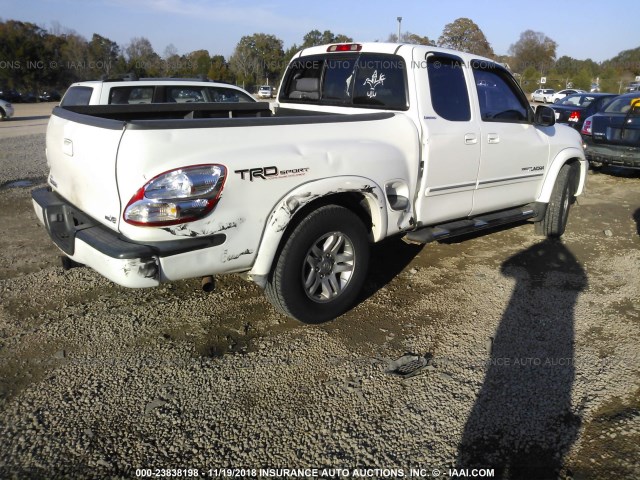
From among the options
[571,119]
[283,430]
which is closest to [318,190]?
[283,430]

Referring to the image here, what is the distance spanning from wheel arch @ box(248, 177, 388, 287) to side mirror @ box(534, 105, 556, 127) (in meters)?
2.45

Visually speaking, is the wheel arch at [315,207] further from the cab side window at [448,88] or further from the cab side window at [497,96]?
the cab side window at [497,96]

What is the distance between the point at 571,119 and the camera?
11711 millimetres

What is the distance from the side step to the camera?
420 cm

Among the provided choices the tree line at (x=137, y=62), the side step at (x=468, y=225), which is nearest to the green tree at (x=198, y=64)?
the tree line at (x=137, y=62)

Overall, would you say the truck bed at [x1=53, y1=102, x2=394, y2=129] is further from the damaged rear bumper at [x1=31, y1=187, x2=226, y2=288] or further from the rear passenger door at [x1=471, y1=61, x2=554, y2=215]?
the rear passenger door at [x1=471, y1=61, x2=554, y2=215]

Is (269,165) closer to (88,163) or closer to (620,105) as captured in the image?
(88,163)

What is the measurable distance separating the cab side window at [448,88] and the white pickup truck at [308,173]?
1cm

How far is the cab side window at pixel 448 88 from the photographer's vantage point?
4.25m

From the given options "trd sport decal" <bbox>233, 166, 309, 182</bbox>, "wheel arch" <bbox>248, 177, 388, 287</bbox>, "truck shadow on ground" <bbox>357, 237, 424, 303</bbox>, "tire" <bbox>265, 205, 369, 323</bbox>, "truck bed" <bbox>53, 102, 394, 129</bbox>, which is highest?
"truck bed" <bbox>53, 102, 394, 129</bbox>

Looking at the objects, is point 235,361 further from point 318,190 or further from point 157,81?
point 157,81

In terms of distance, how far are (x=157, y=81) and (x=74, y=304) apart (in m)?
5.56

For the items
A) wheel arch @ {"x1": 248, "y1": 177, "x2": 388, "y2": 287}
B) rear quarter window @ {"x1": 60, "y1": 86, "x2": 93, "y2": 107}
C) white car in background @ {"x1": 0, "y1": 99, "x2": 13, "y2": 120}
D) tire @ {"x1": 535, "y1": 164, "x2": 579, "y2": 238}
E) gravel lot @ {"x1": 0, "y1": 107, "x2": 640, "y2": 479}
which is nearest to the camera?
gravel lot @ {"x1": 0, "y1": 107, "x2": 640, "y2": 479}

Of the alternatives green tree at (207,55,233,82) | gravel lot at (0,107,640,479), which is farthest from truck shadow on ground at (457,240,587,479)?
green tree at (207,55,233,82)
